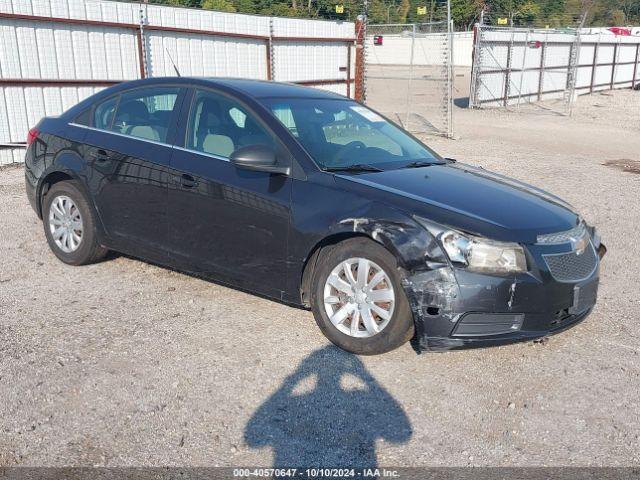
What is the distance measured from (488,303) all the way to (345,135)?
1.81 m

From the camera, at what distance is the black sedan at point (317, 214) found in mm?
3688

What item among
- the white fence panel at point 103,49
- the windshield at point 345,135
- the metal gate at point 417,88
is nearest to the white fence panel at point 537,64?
the metal gate at point 417,88

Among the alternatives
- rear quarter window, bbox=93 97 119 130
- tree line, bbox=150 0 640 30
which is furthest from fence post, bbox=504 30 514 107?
tree line, bbox=150 0 640 30

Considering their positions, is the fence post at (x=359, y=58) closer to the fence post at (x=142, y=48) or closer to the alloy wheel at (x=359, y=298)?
the fence post at (x=142, y=48)

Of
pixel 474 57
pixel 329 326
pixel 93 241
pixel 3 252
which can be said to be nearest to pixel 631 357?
pixel 329 326

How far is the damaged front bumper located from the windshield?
3.73 feet

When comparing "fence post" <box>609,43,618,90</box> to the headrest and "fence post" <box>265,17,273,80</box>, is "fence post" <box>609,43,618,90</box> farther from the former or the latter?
the headrest

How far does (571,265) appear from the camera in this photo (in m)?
3.92

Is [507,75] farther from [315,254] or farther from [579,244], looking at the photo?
[315,254]

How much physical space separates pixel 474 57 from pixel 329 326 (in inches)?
742

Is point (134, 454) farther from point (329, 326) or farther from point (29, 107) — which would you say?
point (29, 107)

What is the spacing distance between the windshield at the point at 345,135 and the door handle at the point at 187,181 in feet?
2.48

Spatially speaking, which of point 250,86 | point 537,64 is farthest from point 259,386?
point 537,64

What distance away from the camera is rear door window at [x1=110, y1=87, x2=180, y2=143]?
4938mm
